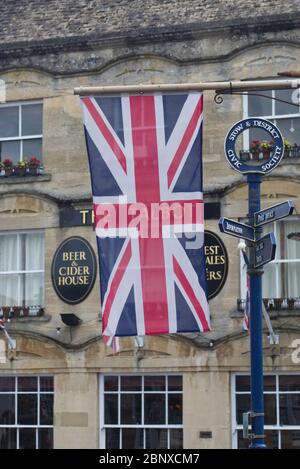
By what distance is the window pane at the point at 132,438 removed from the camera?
2602 cm

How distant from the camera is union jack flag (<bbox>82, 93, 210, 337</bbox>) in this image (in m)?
17.1

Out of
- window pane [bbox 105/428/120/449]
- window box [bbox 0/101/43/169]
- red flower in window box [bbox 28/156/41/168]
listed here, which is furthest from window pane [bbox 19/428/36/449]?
window box [bbox 0/101/43/169]

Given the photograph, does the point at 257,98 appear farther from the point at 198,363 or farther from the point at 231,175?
the point at 198,363

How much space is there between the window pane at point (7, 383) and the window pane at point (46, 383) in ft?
2.69

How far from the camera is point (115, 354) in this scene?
26.3 metres

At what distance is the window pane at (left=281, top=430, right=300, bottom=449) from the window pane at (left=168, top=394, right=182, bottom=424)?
2.47 metres

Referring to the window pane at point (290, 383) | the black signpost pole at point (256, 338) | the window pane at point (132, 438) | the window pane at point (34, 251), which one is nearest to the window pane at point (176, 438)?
the window pane at point (132, 438)

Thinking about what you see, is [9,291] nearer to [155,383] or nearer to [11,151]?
[11,151]

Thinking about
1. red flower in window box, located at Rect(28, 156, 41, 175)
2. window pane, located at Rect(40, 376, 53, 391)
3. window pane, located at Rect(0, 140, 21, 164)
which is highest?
window pane, located at Rect(0, 140, 21, 164)

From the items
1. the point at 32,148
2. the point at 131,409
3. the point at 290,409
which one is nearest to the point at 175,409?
the point at 131,409

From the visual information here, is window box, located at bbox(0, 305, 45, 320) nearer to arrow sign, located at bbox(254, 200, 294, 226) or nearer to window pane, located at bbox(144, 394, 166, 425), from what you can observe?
window pane, located at bbox(144, 394, 166, 425)

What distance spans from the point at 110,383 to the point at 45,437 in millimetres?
2095

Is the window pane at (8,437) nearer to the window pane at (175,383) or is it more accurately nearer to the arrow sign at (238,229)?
the window pane at (175,383)

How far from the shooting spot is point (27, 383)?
27.2 meters
